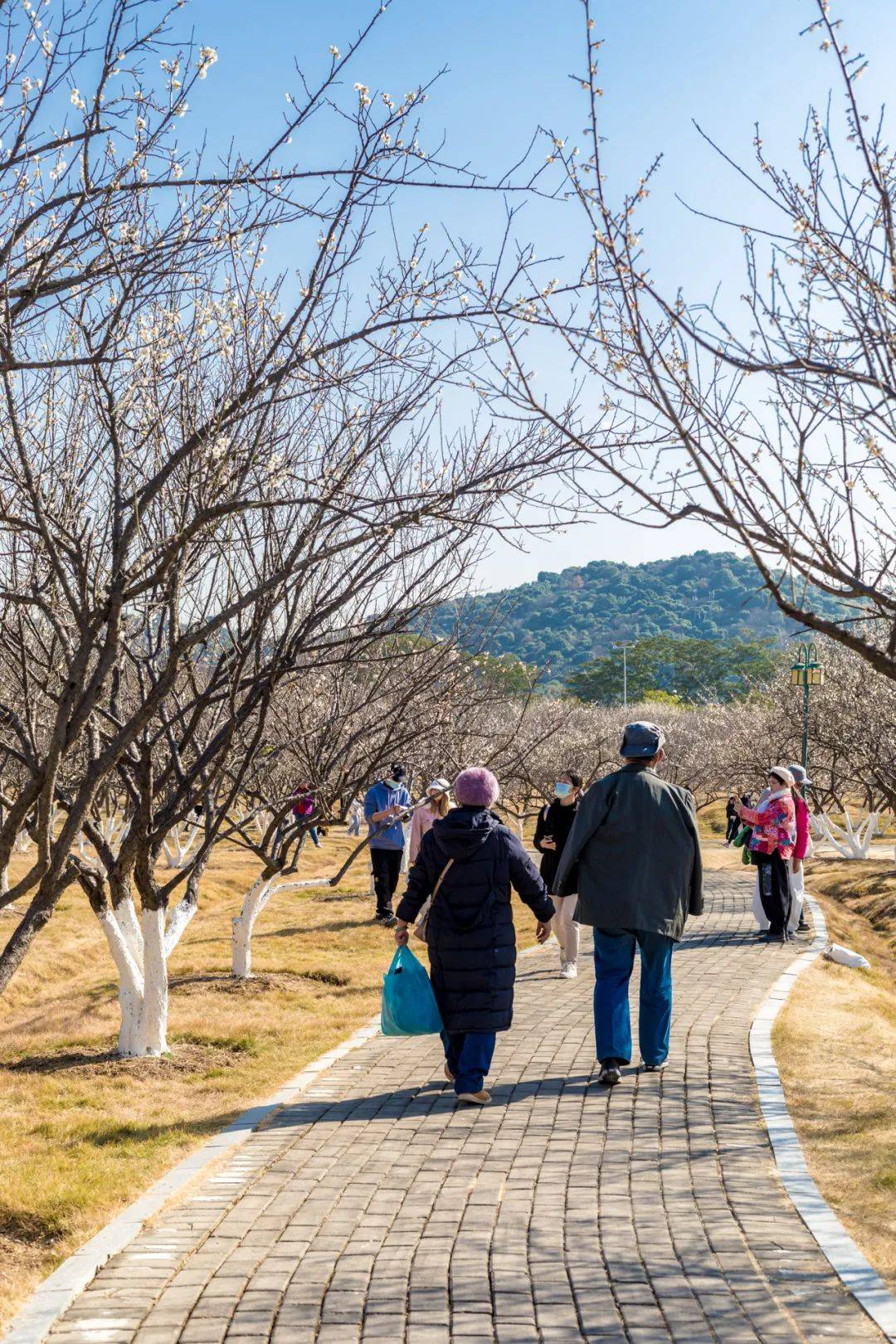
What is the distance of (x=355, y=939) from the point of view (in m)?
15.3

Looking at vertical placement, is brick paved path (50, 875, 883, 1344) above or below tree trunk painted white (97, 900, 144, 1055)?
below

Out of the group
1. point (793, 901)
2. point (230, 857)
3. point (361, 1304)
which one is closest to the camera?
point (361, 1304)

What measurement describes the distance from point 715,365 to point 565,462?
1.88 metres

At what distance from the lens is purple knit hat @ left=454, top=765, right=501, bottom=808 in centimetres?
723

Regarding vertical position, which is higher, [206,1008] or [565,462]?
[565,462]

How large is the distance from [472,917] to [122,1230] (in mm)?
2632

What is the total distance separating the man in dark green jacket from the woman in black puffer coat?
1.42 ft

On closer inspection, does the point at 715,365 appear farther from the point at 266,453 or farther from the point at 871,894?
the point at 871,894

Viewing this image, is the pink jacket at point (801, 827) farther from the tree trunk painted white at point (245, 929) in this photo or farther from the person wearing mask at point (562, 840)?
the tree trunk painted white at point (245, 929)

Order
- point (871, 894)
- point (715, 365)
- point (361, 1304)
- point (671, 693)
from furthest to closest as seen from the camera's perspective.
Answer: point (671, 693) < point (871, 894) < point (715, 365) < point (361, 1304)

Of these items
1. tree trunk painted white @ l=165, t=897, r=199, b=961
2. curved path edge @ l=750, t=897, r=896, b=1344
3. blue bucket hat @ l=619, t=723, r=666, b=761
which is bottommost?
curved path edge @ l=750, t=897, r=896, b=1344

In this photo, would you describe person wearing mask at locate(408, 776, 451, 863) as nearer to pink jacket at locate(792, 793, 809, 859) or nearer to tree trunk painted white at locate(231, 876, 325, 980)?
tree trunk painted white at locate(231, 876, 325, 980)

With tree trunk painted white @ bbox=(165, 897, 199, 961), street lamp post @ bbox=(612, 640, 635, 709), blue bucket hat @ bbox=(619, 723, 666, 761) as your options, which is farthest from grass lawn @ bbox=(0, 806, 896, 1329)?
street lamp post @ bbox=(612, 640, 635, 709)

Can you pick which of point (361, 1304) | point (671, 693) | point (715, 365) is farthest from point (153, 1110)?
point (671, 693)
